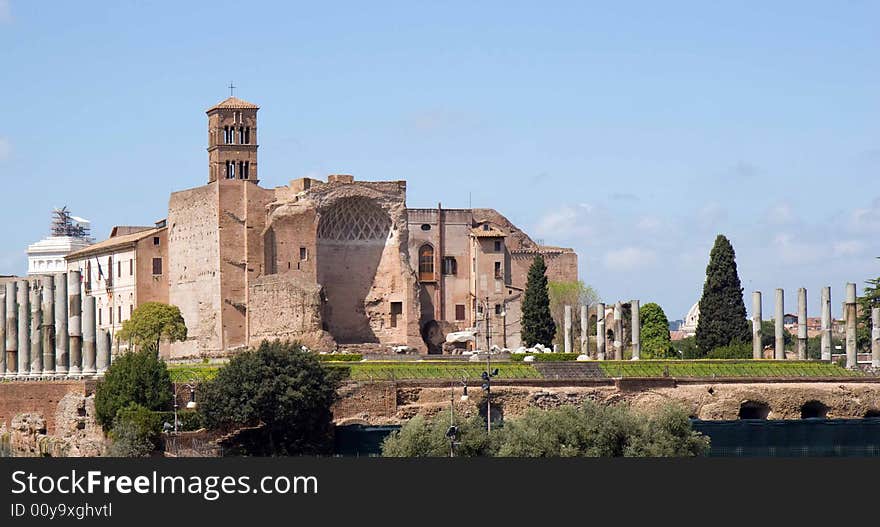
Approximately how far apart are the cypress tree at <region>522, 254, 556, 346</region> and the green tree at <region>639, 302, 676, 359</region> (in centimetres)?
881

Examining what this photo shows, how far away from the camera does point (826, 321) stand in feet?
279

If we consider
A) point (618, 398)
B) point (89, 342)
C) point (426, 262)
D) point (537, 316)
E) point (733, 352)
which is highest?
point (426, 262)

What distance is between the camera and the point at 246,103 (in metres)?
93.8

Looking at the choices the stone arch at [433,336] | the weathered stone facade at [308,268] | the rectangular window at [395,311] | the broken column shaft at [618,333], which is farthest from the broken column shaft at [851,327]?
the stone arch at [433,336]

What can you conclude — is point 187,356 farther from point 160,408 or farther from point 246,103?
point 160,408

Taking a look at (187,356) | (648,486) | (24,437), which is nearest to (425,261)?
(187,356)

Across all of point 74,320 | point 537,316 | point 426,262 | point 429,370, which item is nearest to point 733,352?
point 537,316

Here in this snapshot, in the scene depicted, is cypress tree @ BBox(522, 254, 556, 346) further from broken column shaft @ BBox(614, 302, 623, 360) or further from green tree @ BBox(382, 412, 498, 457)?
green tree @ BBox(382, 412, 498, 457)

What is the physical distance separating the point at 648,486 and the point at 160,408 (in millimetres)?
24244

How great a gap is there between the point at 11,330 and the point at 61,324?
4.81 metres

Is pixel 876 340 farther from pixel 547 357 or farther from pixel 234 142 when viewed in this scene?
pixel 234 142

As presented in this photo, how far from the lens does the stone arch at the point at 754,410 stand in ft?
242

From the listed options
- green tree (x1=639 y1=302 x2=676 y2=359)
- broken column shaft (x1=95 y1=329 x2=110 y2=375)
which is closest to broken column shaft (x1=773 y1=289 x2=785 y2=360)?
green tree (x1=639 y1=302 x2=676 y2=359)

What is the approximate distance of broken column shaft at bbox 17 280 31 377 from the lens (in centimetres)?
8012
